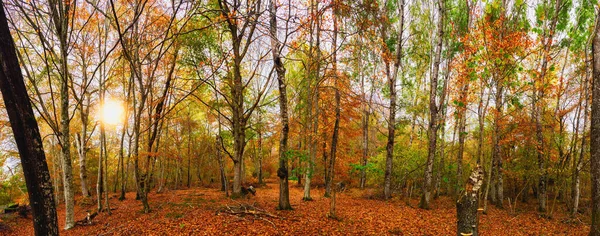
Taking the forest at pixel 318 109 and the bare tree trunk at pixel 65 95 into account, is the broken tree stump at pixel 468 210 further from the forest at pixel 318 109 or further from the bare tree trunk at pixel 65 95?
the bare tree trunk at pixel 65 95

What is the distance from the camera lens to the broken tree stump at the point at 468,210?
2793 mm

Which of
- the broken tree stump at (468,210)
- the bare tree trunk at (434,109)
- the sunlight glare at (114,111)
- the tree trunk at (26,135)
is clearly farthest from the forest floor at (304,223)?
the sunlight glare at (114,111)

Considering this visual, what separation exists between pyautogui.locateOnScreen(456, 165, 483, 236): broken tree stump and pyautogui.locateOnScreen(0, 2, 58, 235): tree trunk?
4.90m

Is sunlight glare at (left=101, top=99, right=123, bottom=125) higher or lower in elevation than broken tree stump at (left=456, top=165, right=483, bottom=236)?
higher

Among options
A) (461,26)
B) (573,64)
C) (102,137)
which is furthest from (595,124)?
(102,137)

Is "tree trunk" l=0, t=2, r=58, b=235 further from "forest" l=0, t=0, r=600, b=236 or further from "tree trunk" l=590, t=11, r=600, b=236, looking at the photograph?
"tree trunk" l=590, t=11, r=600, b=236

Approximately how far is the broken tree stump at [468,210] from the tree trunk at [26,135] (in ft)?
16.1

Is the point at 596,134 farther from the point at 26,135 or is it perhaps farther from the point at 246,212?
the point at 26,135

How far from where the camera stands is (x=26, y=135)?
3.01 m

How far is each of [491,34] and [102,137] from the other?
18292 millimetres

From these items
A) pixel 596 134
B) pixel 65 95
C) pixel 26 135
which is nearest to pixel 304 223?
pixel 26 135

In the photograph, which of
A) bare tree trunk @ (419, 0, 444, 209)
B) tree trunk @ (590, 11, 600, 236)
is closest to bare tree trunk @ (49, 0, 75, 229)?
tree trunk @ (590, 11, 600, 236)

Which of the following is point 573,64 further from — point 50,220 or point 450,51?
point 50,220

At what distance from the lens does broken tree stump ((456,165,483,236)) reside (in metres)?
2.79
